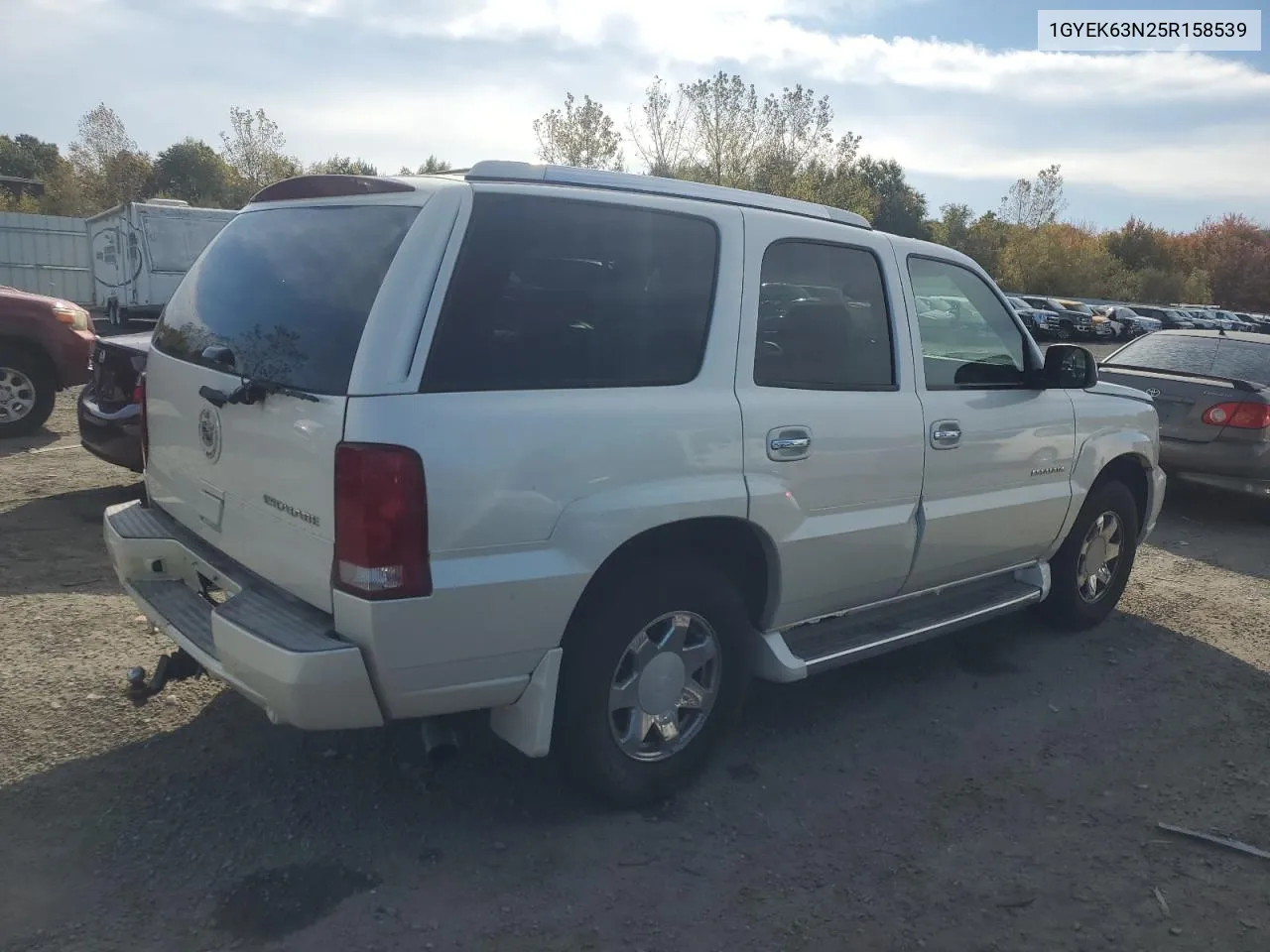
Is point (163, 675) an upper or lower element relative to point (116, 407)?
lower

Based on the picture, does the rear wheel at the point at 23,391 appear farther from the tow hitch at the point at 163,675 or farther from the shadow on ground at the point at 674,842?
the tow hitch at the point at 163,675

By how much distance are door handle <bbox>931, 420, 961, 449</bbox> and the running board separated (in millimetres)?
700

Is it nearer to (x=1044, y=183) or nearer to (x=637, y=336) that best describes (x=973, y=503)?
(x=637, y=336)

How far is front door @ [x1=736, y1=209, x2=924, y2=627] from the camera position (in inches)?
142

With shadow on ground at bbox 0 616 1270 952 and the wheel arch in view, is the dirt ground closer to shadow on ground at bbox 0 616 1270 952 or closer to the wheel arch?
shadow on ground at bbox 0 616 1270 952

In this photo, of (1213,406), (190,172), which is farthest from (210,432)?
(190,172)

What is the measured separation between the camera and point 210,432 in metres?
3.35

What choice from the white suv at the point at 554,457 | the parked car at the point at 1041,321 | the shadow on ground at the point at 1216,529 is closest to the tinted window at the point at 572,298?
the white suv at the point at 554,457

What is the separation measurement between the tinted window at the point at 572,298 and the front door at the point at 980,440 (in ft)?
4.12

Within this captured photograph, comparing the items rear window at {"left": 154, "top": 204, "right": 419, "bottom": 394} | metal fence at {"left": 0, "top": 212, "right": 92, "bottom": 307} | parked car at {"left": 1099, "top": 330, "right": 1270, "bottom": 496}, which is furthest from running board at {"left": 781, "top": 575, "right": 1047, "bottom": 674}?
metal fence at {"left": 0, "top": 212, "right": 92, "bottom": 307}

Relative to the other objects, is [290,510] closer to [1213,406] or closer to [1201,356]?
[1213,406]

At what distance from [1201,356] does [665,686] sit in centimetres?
730

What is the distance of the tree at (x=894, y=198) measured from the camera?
64.1m

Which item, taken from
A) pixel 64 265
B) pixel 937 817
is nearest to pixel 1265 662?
pixel 937 817
